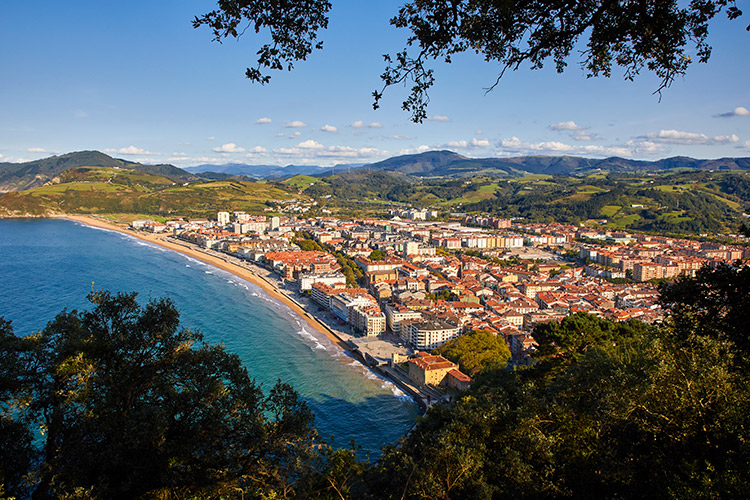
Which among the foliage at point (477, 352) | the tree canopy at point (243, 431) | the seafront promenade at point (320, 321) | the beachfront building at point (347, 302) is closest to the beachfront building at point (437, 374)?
the seafront promenade at point (320, 321)

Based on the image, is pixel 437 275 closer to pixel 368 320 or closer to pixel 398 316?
pixel 398 316

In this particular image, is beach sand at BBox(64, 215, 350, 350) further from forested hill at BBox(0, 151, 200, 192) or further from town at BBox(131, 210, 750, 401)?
forested hill at BBox(0, 151, 200, 192)

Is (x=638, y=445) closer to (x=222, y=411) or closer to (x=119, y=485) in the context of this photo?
(x=222, y=411)

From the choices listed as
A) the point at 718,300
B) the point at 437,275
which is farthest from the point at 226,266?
the point at 718,300

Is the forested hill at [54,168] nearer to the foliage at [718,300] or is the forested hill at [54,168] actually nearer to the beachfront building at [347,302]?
the beachfront building at [347,302]

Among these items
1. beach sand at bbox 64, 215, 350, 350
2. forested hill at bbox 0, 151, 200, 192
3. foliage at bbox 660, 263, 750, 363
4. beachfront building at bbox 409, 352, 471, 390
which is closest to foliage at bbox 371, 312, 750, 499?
foliage at bbox 660, 263, 750, 363

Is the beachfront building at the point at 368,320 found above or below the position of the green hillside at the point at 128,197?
below
